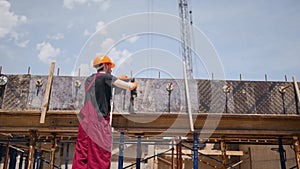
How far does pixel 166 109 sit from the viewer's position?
25.8 feet

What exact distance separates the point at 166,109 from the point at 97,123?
4438 mm

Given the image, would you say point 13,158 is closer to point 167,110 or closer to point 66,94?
point 66,94

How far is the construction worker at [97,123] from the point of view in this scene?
340 cm

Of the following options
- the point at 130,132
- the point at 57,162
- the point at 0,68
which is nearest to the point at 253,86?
the point at 130,132

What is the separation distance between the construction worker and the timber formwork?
3270 millimetres

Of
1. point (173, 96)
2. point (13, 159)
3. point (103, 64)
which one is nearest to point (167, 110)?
point (173, 96)

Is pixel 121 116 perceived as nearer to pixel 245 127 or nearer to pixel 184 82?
pixel 184 82

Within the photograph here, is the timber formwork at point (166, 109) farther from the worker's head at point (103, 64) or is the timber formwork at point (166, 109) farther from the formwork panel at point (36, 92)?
the worker's head at point (103, 64)

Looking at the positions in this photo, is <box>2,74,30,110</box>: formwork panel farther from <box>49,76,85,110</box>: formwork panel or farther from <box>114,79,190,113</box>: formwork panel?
<box>114,79,190,113</box>: formwork panel

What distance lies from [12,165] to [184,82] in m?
7.54

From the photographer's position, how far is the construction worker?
3404 millimetres

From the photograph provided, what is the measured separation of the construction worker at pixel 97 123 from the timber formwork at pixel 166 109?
10.7ft

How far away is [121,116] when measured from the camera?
23.9ft

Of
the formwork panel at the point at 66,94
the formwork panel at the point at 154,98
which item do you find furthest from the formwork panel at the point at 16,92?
the formwork panel at the point at 154,98
